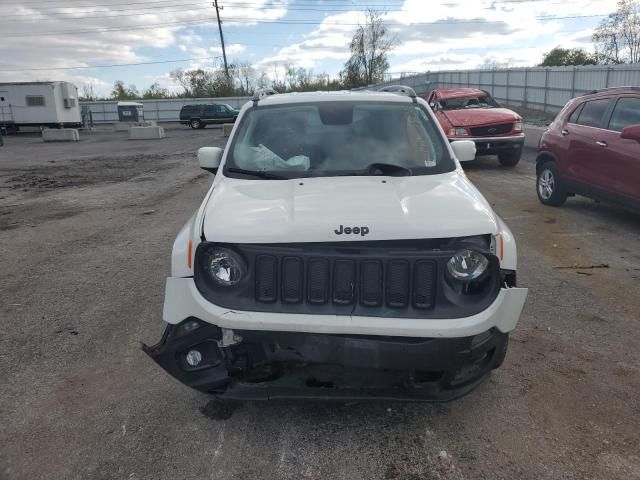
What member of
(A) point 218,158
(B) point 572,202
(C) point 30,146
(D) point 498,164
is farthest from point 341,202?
(C) point 30,146

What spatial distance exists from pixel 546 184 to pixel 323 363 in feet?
24.4

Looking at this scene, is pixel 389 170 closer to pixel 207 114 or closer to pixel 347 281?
pixel 347 281

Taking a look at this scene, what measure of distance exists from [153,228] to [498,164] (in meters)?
9.18

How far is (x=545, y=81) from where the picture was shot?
30422 millimetres

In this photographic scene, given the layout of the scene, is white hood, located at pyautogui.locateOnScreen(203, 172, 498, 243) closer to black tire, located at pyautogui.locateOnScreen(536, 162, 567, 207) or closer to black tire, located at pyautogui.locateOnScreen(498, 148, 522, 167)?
black tire, located at pyautogui.locateOnScreen(536, 162, 567, 207)

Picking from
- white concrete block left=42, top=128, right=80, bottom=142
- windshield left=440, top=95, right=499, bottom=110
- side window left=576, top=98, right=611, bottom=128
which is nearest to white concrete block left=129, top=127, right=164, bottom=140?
white concrete block left=42, top=128, right=80, bottom=142

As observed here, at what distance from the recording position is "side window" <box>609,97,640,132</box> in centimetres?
702

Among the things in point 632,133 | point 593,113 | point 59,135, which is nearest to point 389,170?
point 632,133

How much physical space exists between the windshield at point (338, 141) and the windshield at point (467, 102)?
403 inches

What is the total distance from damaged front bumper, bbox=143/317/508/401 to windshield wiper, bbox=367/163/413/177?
1305mm

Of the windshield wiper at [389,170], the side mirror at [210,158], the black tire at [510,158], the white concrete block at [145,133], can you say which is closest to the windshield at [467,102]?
the black tire at [510,158]

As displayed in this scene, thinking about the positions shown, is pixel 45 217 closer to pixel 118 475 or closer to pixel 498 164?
pixel 118 475

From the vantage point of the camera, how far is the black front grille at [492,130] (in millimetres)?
12219

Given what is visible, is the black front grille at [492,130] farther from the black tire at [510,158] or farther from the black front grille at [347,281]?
the black front grille at [347,281]
